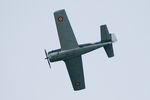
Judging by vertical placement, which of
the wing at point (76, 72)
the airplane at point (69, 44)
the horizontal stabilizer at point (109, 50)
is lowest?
the wing at point (76, 72)

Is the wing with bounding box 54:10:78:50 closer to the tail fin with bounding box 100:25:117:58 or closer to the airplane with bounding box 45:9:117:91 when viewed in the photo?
the airplane with bounding box 45:9:117:91

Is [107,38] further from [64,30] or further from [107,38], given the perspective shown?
[64,30]

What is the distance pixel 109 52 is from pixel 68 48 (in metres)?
3.68

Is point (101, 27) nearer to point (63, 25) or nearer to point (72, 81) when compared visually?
point (63, 25)

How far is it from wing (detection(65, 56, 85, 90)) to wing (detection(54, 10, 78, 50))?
2.05 meters

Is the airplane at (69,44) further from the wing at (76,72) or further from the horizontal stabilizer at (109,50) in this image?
the wing at (76,72)

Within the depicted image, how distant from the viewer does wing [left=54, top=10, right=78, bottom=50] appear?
48000 mm

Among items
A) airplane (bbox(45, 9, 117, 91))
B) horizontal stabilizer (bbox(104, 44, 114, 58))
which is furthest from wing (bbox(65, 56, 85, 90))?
horizontal stabilizer (bbox(104, 44, 114, 58))

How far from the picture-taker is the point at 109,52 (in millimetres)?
48562

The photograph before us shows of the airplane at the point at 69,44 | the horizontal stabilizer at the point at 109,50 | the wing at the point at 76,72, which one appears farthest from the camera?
the wing at the point at 76,72

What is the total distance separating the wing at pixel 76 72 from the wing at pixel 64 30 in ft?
6.72

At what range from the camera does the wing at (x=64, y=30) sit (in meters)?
48.0

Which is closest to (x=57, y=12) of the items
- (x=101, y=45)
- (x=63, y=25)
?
(x=63, y=25)

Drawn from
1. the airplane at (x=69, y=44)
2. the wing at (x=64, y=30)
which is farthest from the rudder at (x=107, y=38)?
the wing at (x=64, y=30)
